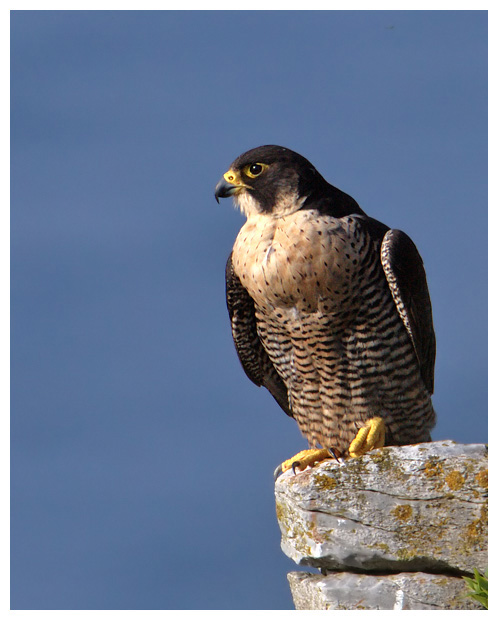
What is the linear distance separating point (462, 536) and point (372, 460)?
0.62 metres

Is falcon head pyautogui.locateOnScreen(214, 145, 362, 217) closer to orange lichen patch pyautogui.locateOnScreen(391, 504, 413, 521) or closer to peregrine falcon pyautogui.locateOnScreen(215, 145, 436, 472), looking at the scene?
peregrine falcon pyautogui.locateOnScreen(215, 145, 436, 472)

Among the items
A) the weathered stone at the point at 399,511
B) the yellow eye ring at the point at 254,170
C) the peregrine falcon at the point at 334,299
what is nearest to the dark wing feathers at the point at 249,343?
the peregrine falcon at the point at 334,299

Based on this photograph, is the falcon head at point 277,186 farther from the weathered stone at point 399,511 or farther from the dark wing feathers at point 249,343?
the weathered stone at point 399,511

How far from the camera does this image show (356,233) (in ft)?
19.9

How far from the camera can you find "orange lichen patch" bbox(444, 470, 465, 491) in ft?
17.4

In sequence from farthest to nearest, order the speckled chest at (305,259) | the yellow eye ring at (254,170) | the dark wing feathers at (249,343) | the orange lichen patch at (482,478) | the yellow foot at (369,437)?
the dark wing feathers at (249,343)
the yellow eye ring at (254,170)
the yellow foot at (369,437)
the speckled chest at (305,259)
the orange lichen patch at (482,478)

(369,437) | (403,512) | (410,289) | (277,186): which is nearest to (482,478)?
(403,512)

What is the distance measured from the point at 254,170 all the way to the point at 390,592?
2.63 m

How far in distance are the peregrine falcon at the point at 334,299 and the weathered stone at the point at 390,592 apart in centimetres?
77

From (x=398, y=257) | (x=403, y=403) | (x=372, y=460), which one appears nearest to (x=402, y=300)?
(x=398, y=257)

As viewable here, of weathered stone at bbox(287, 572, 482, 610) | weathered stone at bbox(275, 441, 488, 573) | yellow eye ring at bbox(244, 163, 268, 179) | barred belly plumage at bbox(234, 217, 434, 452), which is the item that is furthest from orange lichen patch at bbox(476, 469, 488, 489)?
yellow eye ring at bbox(244, 163, 268, 179)

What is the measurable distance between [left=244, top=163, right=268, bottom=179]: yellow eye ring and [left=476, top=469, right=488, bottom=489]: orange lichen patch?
7.40ft

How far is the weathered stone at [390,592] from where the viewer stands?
532 centimetres

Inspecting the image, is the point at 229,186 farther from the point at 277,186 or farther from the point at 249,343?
the point at 249,343
